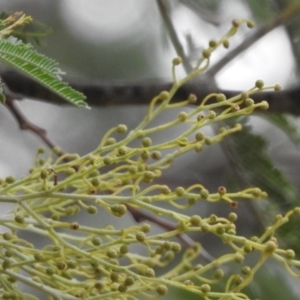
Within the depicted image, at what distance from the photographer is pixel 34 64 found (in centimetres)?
60

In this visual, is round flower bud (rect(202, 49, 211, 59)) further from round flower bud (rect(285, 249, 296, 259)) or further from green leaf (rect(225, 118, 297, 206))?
green leaf (rect(225, 118, 297, 206))

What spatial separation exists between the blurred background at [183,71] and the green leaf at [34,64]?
0.40m

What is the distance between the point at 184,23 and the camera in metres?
1.20

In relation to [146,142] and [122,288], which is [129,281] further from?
[146,142]

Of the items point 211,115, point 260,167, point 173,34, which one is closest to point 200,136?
point 211,115

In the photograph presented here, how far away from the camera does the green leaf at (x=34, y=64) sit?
578 millimetres

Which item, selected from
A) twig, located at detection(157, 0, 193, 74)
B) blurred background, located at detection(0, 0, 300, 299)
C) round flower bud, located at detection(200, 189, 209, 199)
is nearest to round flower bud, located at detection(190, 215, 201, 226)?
round flower bud, located at detection(200, 189, 209, 199)

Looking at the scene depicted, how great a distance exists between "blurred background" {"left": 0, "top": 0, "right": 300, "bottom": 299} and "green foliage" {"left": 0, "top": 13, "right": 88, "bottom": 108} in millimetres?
400

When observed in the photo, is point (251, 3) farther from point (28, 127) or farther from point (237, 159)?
point (28, 127)

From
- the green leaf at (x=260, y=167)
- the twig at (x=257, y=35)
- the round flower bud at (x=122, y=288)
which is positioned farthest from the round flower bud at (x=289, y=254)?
the twig at (x=257, y=35)

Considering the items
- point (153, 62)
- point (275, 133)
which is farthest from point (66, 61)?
point (275, 133)

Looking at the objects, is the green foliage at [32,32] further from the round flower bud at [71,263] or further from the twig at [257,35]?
the round flower bud at [71,263]

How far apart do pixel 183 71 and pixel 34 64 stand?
0.65 meters

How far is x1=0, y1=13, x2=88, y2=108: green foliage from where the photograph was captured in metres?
0.58
